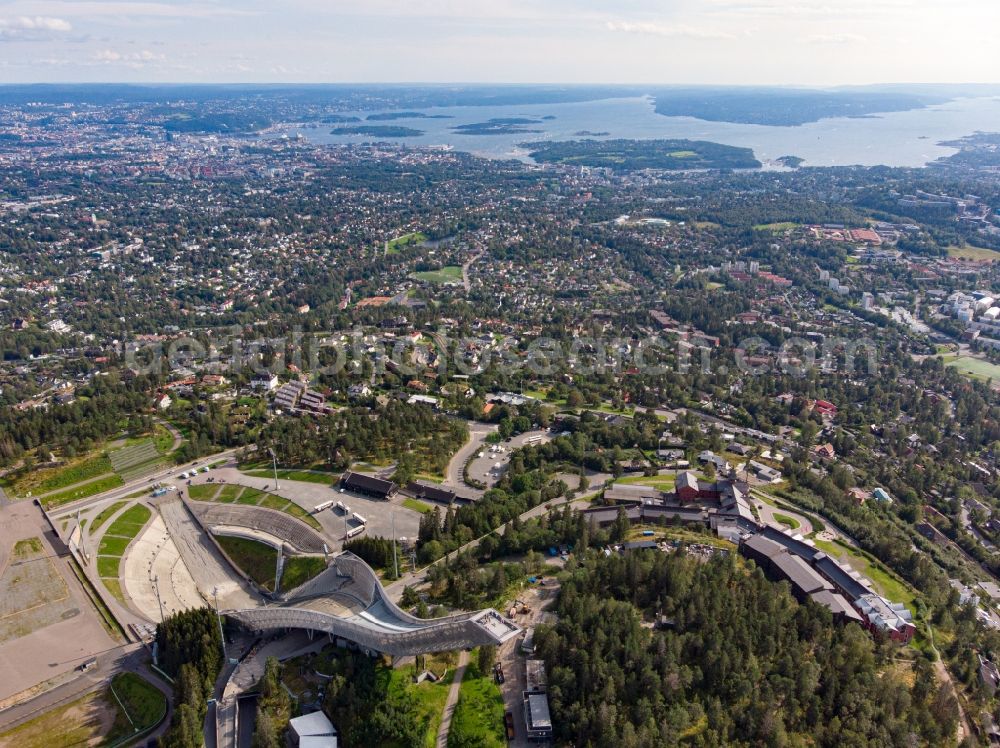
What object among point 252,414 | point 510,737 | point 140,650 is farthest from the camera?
point 252,414

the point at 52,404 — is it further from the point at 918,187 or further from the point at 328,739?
the point at 918,187

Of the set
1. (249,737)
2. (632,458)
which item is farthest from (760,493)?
(249,737)

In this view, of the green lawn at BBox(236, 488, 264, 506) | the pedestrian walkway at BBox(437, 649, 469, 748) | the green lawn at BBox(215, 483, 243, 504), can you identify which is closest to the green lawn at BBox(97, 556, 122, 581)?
the green lawn at BBox(215, 483, 243, 504)

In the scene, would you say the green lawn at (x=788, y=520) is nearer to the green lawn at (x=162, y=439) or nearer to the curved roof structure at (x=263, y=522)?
the curved roof structure at (x=263, y=522)

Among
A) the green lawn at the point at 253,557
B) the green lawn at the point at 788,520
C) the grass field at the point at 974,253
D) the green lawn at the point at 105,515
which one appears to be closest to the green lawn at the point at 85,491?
the green lawn at the point at 105,515

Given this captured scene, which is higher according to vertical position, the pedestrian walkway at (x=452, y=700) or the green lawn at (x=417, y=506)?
the pedestrian walkway at (x=452, y=700)

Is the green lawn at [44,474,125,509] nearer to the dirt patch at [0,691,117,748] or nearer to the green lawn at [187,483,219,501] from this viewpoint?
the green lawn at [187,483,219,501]
